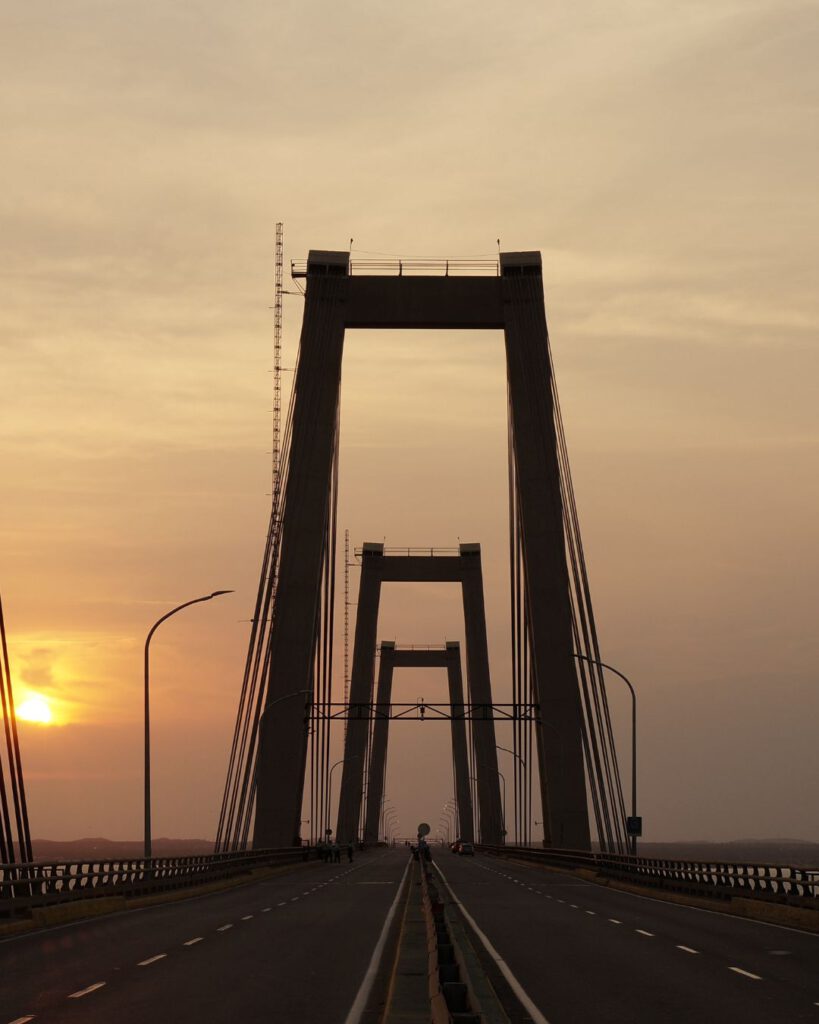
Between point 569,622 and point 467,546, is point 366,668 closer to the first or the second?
point 467,546

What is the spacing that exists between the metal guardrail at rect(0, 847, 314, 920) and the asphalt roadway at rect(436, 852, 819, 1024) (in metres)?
8.80

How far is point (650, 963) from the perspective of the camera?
21266 millimetres

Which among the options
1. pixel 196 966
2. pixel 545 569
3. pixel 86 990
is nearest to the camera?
pixel 86 990

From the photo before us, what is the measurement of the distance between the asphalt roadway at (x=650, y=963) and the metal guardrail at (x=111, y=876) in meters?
8.80

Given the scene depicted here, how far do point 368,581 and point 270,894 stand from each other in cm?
8196

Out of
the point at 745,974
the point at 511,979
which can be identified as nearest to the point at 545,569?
the point at 745,974

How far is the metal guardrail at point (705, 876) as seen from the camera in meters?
33.0

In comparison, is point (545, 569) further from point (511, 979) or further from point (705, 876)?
point (511, 979)

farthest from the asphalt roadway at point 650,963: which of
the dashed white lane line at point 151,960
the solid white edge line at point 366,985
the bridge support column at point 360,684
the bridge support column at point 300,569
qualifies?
the bridge support column at point 360,684

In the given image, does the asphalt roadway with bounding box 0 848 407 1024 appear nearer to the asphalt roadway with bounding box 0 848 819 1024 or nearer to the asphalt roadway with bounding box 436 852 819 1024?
the asphalt roadway with bounding box 0 848 819 1024

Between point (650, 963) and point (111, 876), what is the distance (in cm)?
2144

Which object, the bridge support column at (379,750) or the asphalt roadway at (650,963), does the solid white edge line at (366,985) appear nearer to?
the asphalt roadway at (650,963)

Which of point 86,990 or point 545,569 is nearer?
point 86,990

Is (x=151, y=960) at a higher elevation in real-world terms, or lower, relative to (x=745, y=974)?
higher
